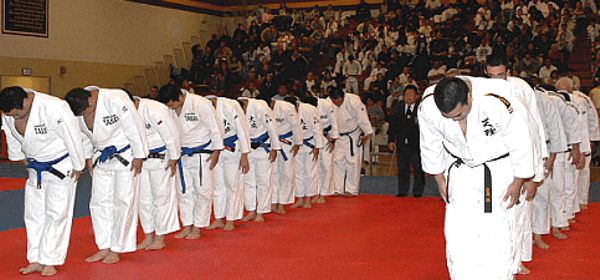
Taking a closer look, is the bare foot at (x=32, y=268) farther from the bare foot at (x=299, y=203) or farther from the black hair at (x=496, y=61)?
the bare foot at (x=299, y=203)

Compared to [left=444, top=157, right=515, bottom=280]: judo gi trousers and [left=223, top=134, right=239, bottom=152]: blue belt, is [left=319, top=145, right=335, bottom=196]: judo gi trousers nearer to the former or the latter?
[left=223, top=134, right=239, bottom=152]: blue belt

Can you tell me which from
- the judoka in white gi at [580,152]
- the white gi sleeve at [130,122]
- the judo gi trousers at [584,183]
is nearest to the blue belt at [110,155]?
the white gi sleeve at [130,122]

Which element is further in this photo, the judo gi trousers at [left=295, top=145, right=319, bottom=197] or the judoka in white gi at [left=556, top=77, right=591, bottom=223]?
the judo gi trousers at [left=295, top=145, right=319, bottom=197]

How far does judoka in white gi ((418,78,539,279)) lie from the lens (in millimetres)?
3902

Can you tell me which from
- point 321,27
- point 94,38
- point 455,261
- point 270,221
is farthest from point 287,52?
point 455,261

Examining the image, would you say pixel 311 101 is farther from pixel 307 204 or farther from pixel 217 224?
pixel 217 224

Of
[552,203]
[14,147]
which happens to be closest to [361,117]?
[552,203]

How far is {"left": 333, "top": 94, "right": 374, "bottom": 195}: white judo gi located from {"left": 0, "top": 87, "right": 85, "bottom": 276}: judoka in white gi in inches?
233

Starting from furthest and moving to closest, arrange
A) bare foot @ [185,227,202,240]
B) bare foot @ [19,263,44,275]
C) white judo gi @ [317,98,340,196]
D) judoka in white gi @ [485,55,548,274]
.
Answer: white judo gi @ [317,98,340,196]
bare foot @ [185,227,202,240]
bare foot @ [19,263,44,275]
judoka in white gi @ [485,55,548,274]

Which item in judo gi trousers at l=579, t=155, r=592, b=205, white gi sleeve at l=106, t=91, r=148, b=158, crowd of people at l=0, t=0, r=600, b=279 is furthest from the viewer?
judo gi trousers at l=579, t=155, r=592, b=205

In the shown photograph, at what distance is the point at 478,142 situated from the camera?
3941 millimetres

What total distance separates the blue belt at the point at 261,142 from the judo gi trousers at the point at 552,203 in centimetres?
330

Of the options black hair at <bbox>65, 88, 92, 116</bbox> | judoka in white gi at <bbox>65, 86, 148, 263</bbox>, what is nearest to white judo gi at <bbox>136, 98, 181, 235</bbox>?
judoka in white gi at <bbox>65, 86, 148, 263</bbox>

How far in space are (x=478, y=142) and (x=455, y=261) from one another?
0.70 meters
